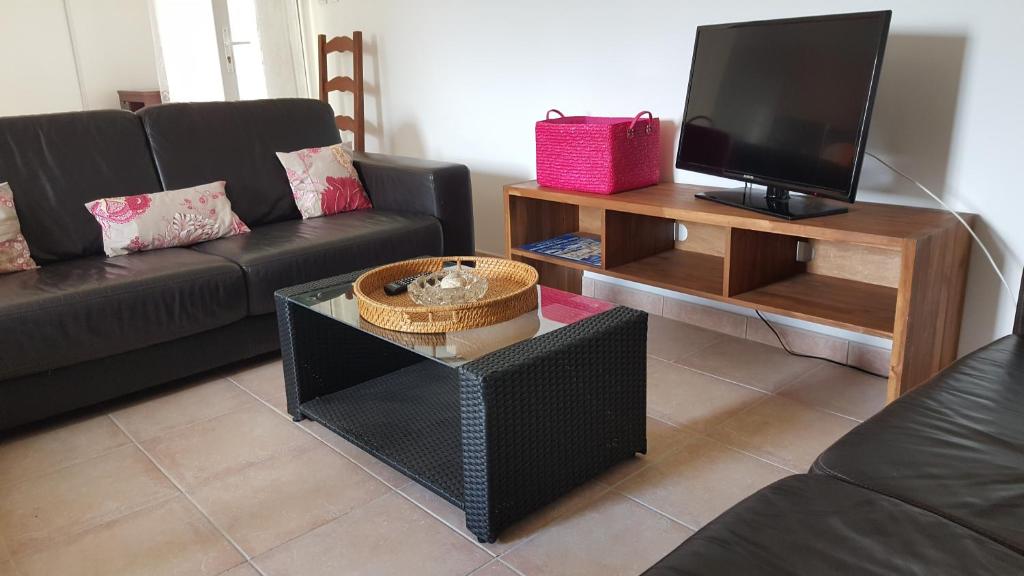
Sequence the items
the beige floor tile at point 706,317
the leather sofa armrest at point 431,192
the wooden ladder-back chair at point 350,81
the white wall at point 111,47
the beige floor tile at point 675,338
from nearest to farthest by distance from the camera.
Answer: the beige floor tile at point 675,338
the beige floor tile at point 706,317
the leather sofa armrest at point 431,192
the wooden ladder-back chair at point 350,81
the white wall at point 111,47

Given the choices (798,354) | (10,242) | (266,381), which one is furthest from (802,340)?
(10,242)

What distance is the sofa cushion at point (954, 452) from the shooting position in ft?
3.43

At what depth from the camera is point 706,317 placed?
2.72 metres

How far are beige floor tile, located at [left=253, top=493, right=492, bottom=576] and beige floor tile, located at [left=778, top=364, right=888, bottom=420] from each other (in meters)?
1.13

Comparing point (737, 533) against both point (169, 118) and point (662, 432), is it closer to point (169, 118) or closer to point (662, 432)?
point (662, 432)

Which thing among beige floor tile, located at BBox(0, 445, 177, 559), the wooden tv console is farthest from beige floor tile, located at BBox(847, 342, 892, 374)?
beige floor tile, located at BBox(0, 445, 177, 559)

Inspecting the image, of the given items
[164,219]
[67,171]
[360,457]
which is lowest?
[360,457]

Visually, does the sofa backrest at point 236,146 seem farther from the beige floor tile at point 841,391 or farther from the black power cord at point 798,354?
the beige floor tile at point 841,391

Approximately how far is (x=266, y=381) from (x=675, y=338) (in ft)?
4.52

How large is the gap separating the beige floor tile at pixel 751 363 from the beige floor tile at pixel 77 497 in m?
1.58

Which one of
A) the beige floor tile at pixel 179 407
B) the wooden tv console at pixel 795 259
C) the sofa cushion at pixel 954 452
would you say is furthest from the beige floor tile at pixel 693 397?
the beige floor tile at pixel 179 407

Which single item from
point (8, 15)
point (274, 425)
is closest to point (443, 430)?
point (274, 425)

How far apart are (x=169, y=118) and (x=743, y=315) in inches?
86.4

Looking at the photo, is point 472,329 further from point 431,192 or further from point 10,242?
point 10,242
